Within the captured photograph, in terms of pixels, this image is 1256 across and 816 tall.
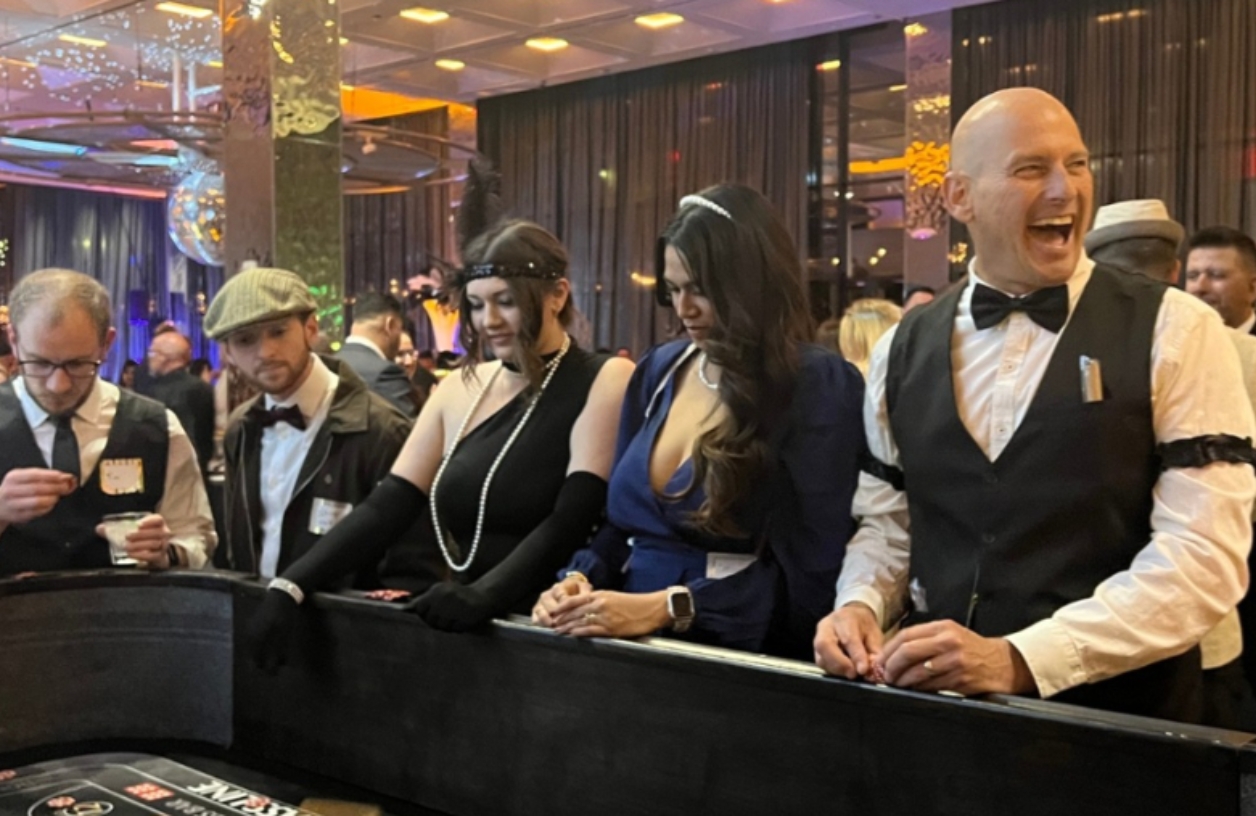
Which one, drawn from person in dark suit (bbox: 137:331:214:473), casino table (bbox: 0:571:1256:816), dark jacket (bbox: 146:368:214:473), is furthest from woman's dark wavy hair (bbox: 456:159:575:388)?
dark jacket (bbox: 146:368:214:473)

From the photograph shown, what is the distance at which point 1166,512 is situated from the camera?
1.37 metres

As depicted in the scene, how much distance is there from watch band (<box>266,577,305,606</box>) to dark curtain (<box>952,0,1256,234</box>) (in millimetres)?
6707

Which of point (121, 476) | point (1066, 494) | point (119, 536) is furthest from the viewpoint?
point (121, 476)

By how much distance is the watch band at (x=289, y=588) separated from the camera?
1.87 metres

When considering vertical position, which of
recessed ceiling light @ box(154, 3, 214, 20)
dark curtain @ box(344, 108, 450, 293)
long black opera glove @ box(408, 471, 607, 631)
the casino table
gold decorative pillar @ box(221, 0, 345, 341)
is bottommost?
the casino table

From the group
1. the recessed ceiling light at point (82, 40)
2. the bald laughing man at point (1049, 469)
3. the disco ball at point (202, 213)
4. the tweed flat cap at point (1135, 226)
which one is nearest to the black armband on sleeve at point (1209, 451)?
the bald laughing man at point (1049, 469)

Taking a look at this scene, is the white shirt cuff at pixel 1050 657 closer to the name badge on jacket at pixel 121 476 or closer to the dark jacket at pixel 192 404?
the name badge on jacket at pixel 121 476

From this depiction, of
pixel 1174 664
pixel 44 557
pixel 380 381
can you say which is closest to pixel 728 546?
pixel 1174 664

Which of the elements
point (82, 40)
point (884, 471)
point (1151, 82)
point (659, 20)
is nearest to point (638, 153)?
point (659, 20)

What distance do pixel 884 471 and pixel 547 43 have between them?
8056 millimetres

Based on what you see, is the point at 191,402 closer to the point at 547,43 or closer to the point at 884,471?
the point at 884,471

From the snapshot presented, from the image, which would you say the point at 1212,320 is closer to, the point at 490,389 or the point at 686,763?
the point at 686,763

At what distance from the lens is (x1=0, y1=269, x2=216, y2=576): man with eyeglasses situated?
222 cm

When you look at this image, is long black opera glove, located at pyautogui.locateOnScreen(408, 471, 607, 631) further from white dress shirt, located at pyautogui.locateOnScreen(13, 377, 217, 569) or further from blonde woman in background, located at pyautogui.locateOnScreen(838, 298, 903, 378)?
blonde woman in background, located at pyautogui.locateOnScreen(838, 298, 903, 378)
